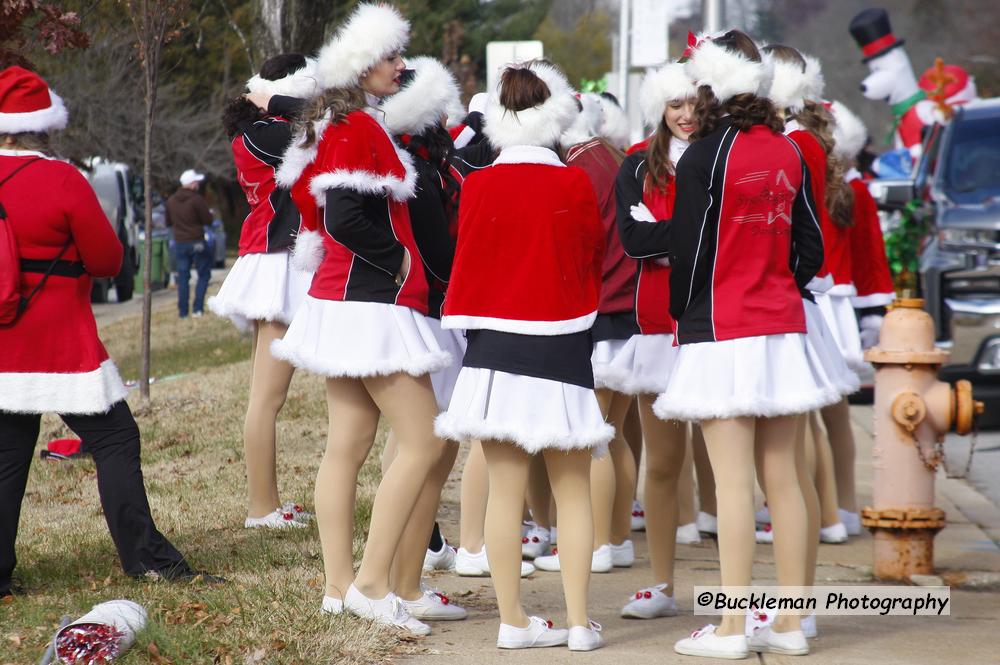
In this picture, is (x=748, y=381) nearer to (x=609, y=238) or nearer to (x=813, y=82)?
(x=609, y=238)

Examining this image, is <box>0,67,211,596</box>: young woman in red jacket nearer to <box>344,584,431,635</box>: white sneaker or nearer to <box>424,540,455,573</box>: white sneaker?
<box>344,584,431,635</box>: white sneaker

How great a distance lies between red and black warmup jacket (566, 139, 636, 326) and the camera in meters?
5.75

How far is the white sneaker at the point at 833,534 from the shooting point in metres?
6.62

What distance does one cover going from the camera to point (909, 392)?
5.70 m

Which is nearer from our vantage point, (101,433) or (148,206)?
(101,433)

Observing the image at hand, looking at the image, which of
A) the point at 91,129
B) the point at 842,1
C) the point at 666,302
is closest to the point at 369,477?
the point at 666,302

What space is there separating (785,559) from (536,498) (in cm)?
194

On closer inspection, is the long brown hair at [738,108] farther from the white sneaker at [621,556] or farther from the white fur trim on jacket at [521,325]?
the white sneaker at [621,556]

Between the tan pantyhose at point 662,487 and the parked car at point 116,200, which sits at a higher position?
the parked car at point 116,200

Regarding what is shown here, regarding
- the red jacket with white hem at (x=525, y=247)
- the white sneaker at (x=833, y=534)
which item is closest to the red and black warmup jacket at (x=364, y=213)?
the red jacket with white hem at (x=525, y=247)

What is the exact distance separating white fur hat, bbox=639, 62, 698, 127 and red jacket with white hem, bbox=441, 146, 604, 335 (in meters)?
0.73

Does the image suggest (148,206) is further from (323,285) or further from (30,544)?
(323,285)

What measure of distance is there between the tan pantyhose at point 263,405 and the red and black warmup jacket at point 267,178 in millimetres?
402

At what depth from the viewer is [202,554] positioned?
240 inches
